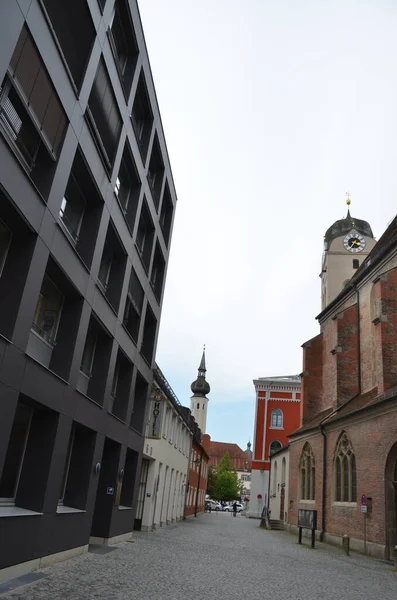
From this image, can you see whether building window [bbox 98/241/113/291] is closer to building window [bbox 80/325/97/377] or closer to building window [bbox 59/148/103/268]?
building window [bbox 80/325/97/377]

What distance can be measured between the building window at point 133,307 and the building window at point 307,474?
52.7ft

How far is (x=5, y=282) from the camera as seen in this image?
29.6 ft

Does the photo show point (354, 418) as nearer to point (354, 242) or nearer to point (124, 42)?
point (124, 42)

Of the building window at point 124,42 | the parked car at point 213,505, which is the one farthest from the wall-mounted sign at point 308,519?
the parked car at point 213,505

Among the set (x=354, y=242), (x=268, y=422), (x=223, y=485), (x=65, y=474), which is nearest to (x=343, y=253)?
(x=354, y=242)

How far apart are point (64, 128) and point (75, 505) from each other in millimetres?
9467

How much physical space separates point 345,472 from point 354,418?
3.15 metres

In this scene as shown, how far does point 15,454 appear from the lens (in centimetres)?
1045

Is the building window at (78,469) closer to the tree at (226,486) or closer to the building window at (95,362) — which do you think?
the building window at (95,362)

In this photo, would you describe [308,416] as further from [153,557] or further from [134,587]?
[134,587]

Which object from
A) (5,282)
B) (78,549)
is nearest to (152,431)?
(78,549)

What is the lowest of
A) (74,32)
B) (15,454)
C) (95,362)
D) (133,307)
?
(15,454)

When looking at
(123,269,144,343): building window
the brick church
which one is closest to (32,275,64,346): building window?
(123,269,144,343): building window

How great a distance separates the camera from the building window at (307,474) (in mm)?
29431
